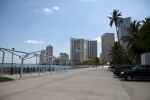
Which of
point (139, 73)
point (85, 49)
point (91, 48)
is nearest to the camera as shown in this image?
point (139, 73)

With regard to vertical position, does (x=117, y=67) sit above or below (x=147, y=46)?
below

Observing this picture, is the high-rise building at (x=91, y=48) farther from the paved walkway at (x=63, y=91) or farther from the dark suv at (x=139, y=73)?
the paved walkway at (x=63, y=91)

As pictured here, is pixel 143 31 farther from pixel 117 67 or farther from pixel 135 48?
pixel 135 48

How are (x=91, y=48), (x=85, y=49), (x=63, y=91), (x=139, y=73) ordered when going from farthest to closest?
1. (x=91, y=48)
2. (x=85, y=49)
3. (x=139, y=73)
4. (x=63, y=91)

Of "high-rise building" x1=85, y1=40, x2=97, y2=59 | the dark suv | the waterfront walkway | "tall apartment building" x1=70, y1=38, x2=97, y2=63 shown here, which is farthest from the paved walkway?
"high-rise building" x1=85, y1=40, x2=97, y2=59

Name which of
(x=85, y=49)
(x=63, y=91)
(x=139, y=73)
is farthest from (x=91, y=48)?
(x=63, y=91)

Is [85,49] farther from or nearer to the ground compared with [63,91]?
farther from the ground

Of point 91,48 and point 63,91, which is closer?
point 63,91

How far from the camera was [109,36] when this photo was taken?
112062mm

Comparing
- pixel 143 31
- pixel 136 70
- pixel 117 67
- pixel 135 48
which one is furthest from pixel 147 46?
pixel 135 48

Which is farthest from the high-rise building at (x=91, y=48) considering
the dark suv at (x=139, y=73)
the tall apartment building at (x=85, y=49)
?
the dark suv at (x=139, y=73)

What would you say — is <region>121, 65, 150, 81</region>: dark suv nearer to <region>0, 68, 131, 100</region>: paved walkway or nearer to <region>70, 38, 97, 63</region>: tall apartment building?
<region>0, 68, 131, 100</region>: paved walkway

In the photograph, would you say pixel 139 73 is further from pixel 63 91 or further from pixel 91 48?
pixel 91 48

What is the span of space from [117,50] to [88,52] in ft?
383
